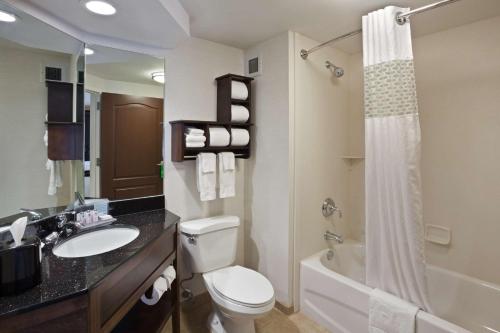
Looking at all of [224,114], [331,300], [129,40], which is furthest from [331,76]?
[331,300]

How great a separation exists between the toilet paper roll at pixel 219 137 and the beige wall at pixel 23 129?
105 centimetres

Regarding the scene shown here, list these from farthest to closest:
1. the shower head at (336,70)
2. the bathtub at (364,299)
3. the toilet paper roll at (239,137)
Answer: the shower head at (336,70) → the toilet paper roll at (239,137) → the bathtub at (364,299)

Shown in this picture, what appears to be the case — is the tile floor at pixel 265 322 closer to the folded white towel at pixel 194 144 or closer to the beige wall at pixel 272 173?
the beige wall at pixel 272 173

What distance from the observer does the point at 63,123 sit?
5.27 ft

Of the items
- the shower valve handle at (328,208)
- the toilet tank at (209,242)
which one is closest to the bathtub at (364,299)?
the shower valve handle at (328,208)

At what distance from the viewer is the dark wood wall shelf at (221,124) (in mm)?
2008

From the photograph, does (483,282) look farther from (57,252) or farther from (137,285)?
(57,252)

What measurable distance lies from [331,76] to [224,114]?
1.05 meters

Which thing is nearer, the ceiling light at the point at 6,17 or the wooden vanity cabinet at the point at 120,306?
the wooden vanity cabinet at the point at 120,306

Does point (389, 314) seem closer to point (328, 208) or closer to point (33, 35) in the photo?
point (328, 208)

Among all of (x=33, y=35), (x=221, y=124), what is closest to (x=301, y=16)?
(x=221, y=124)

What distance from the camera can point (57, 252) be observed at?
1.25 metres

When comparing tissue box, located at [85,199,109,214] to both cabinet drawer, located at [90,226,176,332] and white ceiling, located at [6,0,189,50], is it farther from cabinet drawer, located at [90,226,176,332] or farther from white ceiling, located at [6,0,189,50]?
white ceiling, located at [6,0,189,50]

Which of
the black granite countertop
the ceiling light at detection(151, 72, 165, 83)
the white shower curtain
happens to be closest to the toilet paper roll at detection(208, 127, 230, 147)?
the ceiling light at detection(151, 72, 165, 83)
